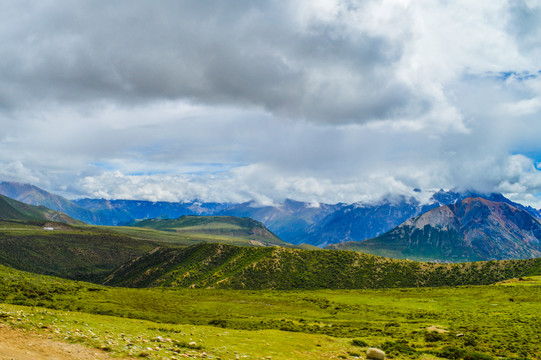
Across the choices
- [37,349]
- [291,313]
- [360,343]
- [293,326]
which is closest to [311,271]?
[291,313]

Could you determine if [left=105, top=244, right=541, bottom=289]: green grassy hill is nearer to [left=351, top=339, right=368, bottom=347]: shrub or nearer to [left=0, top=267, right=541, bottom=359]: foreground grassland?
[left=0, top=267, right=541, bottom=359]: foreground grassland

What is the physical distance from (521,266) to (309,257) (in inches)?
3690

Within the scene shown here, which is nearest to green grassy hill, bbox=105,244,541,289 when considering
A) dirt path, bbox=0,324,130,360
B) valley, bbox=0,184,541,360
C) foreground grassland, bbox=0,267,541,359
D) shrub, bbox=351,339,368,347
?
valley, bbox=0,184,541,360

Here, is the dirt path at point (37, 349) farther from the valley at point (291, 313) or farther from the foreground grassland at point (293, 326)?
the foreground grassland at point (293, 326)

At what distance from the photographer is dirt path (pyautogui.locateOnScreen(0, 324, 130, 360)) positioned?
20.0 metres

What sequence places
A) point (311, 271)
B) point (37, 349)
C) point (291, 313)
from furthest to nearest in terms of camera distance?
point (311, 271), point (291, 313), point (37, 349)

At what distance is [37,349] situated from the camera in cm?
2131

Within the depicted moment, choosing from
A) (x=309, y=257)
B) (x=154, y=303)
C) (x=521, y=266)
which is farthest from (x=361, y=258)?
(x=154, y=303)

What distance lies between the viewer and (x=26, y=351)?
67.9ft

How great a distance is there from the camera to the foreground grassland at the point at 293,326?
1097 inches

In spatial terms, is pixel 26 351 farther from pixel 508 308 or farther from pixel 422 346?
pixel 508 308

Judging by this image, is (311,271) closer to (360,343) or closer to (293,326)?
(293,326)

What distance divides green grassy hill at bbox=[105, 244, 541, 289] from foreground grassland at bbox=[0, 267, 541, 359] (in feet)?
152

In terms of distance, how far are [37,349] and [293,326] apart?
37.4 metres
